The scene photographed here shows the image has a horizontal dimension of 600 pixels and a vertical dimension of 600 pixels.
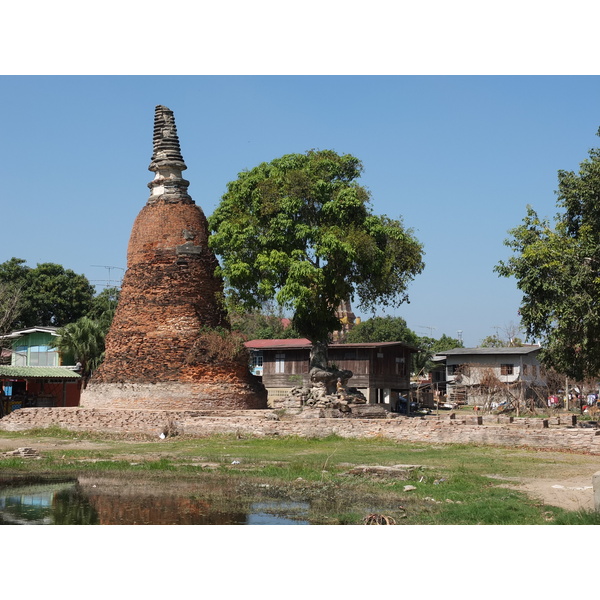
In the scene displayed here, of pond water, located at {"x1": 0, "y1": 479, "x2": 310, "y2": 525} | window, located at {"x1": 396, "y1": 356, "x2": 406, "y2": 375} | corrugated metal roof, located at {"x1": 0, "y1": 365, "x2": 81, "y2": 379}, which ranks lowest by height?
pond water, located at {"x1": 0, "y1": 479, "x2": 310, "y2": 525}

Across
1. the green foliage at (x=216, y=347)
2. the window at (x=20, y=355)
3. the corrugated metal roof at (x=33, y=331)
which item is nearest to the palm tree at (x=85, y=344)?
the corrugated metal roof at (x=33, y=331)

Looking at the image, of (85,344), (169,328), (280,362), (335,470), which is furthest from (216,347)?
(335,470)

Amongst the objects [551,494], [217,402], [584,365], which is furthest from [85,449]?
[584,365]

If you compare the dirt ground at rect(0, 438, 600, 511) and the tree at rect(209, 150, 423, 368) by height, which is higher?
the tree at rect(209, 150, 423, 368)

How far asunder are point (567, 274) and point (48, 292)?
41.5 metres

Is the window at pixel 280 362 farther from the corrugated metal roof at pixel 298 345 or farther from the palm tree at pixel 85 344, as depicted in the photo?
the palm tree at pixel 85 344

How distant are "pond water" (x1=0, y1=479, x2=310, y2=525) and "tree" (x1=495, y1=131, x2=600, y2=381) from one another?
11266 mm

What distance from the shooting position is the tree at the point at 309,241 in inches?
984

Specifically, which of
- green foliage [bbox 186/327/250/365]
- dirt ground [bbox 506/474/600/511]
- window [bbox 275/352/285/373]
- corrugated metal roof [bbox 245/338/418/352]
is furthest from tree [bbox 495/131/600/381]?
window [bbox 275/352/285/373]

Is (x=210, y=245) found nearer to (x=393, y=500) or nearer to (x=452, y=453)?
(x=452, y=453)

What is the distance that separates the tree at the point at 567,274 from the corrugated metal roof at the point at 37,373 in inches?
778

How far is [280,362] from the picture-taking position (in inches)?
1543

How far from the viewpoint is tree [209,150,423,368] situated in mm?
25000

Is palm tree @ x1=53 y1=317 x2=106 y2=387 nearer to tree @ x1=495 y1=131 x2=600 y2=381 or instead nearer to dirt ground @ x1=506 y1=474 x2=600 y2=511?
tree @ x1=495 y1=131 x2=600 y2=381
